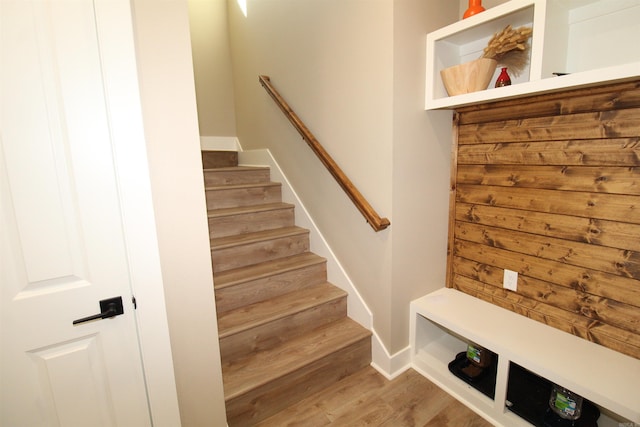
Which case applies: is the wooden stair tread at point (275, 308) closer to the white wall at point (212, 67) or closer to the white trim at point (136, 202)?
the white trim at point (136, 202)

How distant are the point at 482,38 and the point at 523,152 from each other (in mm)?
684

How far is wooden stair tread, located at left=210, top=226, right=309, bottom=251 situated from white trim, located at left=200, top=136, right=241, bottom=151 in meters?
1.67

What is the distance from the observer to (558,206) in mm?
1521

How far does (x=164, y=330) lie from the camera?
1.13 metres

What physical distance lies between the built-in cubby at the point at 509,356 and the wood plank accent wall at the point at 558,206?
0.11 meters

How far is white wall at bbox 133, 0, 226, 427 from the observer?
1.02 meters

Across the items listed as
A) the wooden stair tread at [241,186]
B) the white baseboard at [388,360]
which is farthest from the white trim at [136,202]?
the wooden stair tread at [241,186]

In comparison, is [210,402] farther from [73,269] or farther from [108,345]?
[73,269]

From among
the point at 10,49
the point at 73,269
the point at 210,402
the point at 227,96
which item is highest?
the point at 227,96

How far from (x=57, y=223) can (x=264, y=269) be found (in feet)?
4.23

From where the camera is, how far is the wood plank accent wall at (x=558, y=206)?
4.33 feet

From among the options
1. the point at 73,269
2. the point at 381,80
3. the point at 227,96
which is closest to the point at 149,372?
the point at 73,269

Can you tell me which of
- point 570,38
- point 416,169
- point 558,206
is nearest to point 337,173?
point 416,169

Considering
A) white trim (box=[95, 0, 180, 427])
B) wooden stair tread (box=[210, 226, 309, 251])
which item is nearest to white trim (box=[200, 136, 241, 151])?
wooden stair tread (box=[210, 226, 309, 251])
